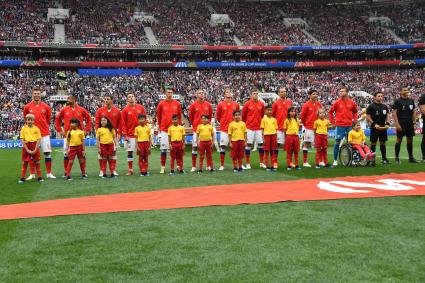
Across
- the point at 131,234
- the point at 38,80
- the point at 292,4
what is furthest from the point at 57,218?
the point at 292,4

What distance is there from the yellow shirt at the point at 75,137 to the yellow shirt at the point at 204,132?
9.40 feet

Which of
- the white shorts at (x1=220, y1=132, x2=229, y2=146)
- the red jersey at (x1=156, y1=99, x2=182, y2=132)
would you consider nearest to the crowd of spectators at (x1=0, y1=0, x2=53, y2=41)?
the red jersey at (x1=156, y1=99, x2=182, y2=132)

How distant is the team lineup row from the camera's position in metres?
11.4

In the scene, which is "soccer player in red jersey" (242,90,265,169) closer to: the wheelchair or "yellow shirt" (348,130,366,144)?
the wheelchair

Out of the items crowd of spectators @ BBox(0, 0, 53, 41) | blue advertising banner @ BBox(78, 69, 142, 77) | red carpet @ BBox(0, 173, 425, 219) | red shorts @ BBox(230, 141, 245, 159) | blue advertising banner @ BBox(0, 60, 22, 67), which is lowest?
red carpet @ BBox(0, 173, 425, 219)

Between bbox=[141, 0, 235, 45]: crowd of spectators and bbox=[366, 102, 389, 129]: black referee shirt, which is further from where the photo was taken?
bbox=[141, 0, 235, 45]: crowd of spectators

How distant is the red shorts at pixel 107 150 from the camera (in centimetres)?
1138

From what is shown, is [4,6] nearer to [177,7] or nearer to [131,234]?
[177,7]

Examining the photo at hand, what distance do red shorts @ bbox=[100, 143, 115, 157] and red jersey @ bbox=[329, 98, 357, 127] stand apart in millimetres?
5619

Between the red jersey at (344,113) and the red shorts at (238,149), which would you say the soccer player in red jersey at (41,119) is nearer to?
the red shorts at (238,149)

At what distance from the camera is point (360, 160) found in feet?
40.0

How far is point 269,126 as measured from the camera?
1220 centimetres

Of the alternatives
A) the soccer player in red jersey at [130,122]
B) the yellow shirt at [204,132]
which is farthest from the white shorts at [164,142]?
the yellow shirt at [204,132]

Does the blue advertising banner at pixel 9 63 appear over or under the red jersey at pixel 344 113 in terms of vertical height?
over
